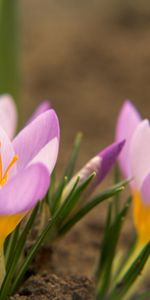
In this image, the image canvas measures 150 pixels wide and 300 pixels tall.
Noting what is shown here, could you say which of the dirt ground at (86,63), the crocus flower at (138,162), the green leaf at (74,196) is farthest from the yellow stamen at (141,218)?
the dirt ground at (86,63)

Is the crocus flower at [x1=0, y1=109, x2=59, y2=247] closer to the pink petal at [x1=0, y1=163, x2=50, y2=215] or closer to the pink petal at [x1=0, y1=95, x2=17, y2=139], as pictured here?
the pink petal at [x1=0, y1=163, x2=50, y2=215]

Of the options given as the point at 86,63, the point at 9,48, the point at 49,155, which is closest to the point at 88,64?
the point at 86,63

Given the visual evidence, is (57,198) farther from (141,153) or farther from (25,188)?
(25,188)

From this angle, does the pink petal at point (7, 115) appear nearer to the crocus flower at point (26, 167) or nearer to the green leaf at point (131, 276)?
the crocus flower at point (26, 167)

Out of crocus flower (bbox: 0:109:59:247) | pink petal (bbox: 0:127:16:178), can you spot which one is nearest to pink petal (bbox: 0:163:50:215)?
crocus flower (bbox: 0:109:59:247)

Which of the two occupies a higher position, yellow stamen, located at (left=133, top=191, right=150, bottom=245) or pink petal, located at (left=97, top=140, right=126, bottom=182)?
pink petal, located at (left=97, top=140, right=126, bottom=182)

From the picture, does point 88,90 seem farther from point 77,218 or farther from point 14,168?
point 14,168
